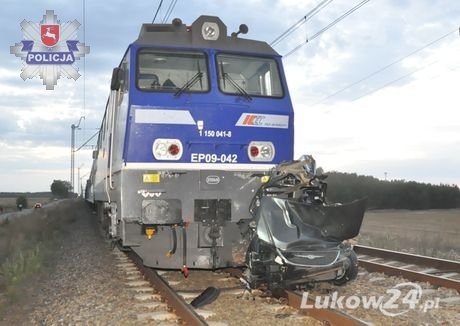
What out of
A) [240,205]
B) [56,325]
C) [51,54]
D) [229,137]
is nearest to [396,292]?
[240,205]

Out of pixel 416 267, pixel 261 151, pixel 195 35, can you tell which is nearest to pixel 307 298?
pixel 261 151

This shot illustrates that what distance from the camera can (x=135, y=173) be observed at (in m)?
7.86

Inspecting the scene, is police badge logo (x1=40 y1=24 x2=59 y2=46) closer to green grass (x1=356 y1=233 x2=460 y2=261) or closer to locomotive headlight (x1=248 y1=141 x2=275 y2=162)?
locomotive headlight (x1=248 y1=141 x2=275 y2=162)

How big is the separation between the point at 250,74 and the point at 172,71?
1275 millimetres

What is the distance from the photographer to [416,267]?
10.6 metres

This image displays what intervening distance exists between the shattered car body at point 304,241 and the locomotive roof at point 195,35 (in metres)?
2.83

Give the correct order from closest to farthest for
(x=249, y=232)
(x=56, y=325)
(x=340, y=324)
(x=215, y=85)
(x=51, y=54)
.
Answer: (x=340, y=324), (x=56, y=325), (x=249, y=232), (x=215, y=85), (x=51, y=54)

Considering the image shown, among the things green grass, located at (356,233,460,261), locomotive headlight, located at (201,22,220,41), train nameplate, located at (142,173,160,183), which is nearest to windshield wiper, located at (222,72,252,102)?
locomotive headlight, located at (201,22,220,41)

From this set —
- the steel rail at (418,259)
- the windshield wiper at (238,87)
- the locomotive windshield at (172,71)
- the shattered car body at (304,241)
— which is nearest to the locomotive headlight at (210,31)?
the locomotive windshield at (172,71)

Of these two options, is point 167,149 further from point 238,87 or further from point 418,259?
→ point 418,259

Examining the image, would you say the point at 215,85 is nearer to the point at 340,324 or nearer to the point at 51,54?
the point at 340,324

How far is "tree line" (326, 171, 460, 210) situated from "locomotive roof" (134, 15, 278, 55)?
137 feet

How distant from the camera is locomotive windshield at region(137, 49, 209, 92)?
27.2ft

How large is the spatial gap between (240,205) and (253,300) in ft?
4.91
